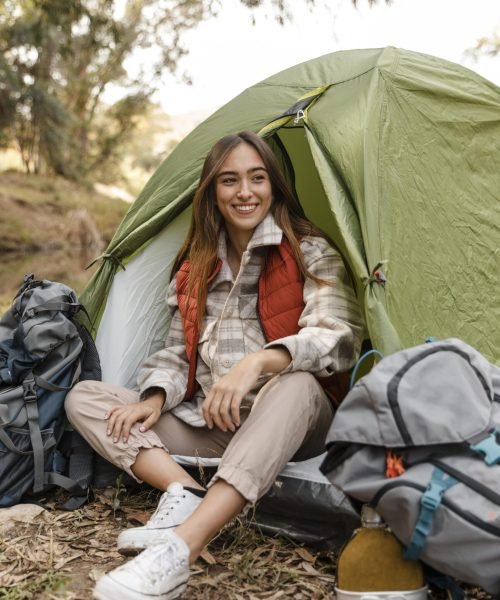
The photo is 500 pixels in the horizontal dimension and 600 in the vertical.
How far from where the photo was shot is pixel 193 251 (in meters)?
2.73

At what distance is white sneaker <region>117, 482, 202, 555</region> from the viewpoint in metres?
1.98

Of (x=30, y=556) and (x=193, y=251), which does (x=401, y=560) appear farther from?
(x=193, y=251)

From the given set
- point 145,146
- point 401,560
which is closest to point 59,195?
point 145,146

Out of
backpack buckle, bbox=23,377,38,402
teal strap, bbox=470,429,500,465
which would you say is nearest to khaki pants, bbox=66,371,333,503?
backpack buckle, bbox=23,377,38,402

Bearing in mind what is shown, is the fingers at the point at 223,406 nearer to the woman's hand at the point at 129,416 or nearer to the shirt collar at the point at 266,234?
the woman's hand at the point at 129,416

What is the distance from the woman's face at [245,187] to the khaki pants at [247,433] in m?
0.68

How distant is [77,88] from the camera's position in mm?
22203

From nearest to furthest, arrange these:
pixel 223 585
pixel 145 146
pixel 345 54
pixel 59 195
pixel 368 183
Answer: pixel 223 585 < pixel 368 183 < pixel 345 54 < pixel 59 195 < pixel 145 146

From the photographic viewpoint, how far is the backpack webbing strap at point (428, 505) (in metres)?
1.59

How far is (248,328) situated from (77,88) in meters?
21.5

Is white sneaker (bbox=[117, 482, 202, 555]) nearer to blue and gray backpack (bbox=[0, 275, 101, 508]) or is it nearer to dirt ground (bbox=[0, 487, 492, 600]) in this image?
dirt ground (bbox=[0, 487, 492, 600])

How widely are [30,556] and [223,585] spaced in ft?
2.13

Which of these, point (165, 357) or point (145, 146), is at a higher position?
point (145, 146)

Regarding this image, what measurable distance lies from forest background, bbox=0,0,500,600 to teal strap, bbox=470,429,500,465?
1.76 feet
